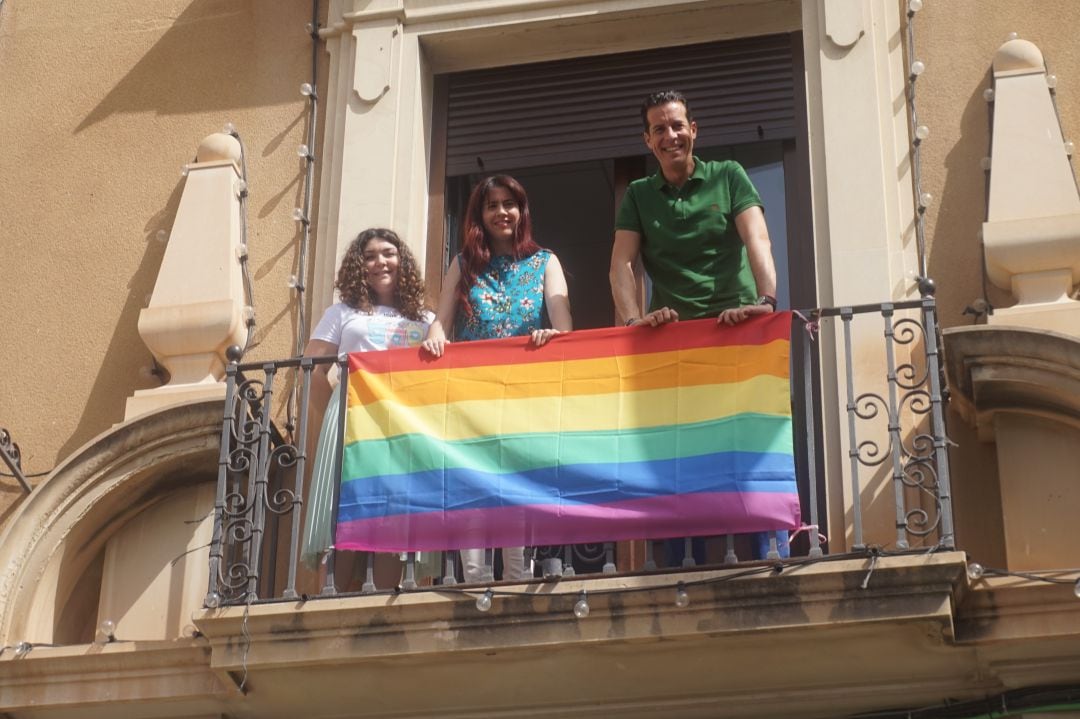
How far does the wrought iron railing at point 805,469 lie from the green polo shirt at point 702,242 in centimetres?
38

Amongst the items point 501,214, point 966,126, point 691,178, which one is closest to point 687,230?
point 691,178

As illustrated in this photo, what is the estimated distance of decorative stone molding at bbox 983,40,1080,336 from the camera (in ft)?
26.4

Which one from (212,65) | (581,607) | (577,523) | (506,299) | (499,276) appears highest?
(212,65)

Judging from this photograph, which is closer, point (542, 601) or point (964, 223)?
point (542, 601)

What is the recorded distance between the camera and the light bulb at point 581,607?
7250mm

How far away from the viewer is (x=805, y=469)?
8.38 meters

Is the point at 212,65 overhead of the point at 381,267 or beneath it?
overhead

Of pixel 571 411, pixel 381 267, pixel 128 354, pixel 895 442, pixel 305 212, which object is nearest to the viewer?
pixel 895 442

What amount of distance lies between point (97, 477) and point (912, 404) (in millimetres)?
3147

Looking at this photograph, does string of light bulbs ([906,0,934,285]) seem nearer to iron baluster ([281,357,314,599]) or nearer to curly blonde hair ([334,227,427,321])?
curly blonde hair ([334,227,427,321])

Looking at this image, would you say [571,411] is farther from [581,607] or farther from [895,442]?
[895,442]

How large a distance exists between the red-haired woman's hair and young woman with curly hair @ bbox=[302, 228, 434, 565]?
0.21m

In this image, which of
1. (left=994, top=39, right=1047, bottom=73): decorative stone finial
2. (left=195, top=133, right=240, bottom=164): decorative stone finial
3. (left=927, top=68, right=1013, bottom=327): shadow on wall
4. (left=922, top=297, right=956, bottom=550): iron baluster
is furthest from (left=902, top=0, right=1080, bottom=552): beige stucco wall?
(left=195, top=133, right=240, bottom=164): decorative stone finial

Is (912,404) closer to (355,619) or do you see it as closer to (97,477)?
(355,619)
